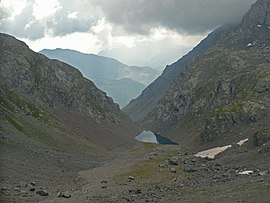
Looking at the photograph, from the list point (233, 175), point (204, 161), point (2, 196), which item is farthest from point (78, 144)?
point (2, 196)

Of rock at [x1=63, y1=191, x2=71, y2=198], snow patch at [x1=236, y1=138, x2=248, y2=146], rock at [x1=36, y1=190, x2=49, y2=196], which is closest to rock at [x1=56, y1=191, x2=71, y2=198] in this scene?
rock at [x1=63, y1=191, x2=71, y2=198]

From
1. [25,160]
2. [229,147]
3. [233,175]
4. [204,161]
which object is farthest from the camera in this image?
[229,147]

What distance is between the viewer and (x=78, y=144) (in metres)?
189

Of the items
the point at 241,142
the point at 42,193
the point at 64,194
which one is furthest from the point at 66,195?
the point at 241,142

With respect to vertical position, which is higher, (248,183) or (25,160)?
(25,160)

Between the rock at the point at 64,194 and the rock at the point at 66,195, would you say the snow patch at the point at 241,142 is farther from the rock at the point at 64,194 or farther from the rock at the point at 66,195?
the rock at the point at 64,194

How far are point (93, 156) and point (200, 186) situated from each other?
82738 millimetres

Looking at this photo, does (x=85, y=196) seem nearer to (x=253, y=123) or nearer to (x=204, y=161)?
(x=204, y=161)

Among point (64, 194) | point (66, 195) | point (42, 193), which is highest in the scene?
point (42, 193)

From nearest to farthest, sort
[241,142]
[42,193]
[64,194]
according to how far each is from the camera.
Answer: [42,193]
[64,194]
[241,142]

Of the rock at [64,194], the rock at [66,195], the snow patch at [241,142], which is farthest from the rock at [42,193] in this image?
the snow patch at [241,142]

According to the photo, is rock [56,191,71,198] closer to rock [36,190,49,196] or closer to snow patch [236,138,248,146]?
rock [36,190,49,196]

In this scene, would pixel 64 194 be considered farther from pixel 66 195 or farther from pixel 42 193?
pixel 42 193

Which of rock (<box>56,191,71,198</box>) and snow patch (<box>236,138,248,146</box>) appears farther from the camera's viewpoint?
snow patch (<box>236,138,248,146</box>)
